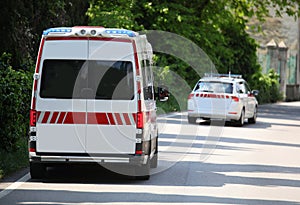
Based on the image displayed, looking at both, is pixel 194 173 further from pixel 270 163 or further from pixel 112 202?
pixel 112 202

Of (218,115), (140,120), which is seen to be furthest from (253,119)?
(140,120)

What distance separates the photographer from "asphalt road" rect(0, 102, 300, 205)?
1172 cm

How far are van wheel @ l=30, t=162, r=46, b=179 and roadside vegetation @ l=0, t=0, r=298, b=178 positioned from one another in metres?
0.54

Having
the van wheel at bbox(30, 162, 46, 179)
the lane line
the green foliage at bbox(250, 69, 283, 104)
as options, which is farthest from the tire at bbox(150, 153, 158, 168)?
the green foliage at bbox(250, 69, 283, 104)

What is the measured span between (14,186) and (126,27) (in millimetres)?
22722

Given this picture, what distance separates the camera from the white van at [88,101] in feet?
42.7

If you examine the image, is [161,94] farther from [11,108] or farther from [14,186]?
[14,186]

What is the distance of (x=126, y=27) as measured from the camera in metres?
34.8

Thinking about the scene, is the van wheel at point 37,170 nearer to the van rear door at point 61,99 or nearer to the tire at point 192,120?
the van rear door at point 61,99

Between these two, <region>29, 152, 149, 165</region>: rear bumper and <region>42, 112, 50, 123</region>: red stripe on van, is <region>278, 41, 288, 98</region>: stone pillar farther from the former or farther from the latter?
<region>42, 112, 50, 123</region>: red stripe on van

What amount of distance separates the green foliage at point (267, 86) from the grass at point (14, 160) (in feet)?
106

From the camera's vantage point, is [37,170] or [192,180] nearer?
[37,170]

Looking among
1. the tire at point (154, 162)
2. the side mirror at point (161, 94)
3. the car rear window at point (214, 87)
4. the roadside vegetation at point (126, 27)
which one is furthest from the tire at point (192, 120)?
the tire at point (154, 162)

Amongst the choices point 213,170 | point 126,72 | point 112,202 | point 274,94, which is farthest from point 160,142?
point 274,94
